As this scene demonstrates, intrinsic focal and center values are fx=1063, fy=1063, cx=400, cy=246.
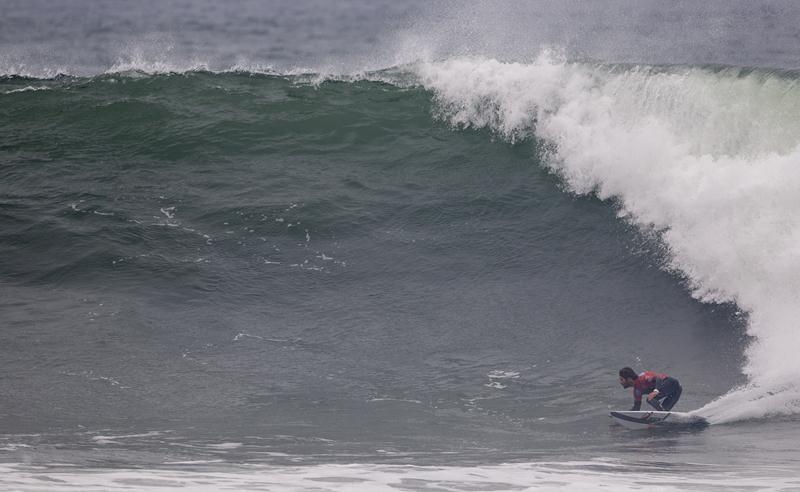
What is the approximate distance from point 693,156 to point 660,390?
644 cm

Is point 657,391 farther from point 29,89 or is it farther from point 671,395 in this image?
point 29,89

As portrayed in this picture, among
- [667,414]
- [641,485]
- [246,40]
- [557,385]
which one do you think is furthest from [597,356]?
[246,40]

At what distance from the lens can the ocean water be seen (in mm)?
10727

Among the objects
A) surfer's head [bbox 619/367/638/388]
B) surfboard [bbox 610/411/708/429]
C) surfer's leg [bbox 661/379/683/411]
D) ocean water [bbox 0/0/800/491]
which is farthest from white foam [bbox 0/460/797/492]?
surfer's head [bbox 619/367/638/388]

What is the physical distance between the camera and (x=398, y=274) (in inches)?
640

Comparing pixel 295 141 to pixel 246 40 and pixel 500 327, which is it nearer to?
pixel 500 327

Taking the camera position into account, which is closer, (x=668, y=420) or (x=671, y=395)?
(x=668, y=420)

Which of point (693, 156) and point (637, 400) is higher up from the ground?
point (693, 156)

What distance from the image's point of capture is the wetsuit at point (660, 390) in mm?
11656

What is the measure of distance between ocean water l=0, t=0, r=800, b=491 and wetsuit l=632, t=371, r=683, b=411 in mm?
381

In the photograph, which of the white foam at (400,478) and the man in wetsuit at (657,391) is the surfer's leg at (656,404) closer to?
the man in wetsuit at (657,391)

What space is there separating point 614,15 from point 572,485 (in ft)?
90.7

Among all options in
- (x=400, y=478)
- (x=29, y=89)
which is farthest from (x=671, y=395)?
(x=29, y=89)

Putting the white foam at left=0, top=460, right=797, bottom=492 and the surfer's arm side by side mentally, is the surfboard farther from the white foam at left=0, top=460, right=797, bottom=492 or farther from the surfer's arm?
the white foam at left=0, top=460, right=797, bottom=492
